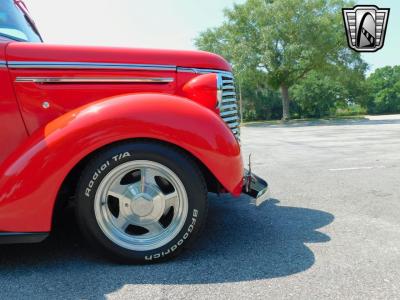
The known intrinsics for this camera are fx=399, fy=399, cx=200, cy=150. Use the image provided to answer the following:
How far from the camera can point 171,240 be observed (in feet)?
9.06

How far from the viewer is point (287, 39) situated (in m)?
30.5

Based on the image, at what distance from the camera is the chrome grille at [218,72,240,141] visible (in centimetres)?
332

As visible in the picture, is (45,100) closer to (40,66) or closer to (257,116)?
(40,66)

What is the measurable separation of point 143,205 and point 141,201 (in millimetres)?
32

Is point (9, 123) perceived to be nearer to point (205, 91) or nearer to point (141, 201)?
point (141, 201)

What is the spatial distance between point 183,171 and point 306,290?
3.51 feet

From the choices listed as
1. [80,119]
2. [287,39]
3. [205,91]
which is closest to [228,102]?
[205,91]

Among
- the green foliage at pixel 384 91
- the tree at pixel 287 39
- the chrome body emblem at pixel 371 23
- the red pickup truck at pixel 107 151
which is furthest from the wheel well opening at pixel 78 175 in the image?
the green foliage at pixel 384 91

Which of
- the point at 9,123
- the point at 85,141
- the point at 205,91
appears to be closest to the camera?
the point at 85,141

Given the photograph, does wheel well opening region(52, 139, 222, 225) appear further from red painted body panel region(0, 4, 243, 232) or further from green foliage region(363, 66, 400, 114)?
green foliage region(363, 66, 400, 114)

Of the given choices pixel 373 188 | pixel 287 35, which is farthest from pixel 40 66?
pixel 287 35

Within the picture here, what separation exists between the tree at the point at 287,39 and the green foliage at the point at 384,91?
18660 mm

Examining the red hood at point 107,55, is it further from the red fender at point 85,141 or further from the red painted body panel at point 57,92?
the red fender at point 85,141

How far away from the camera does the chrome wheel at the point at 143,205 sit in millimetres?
2723
